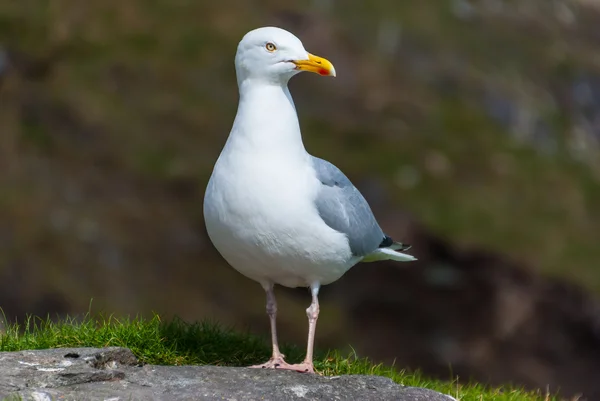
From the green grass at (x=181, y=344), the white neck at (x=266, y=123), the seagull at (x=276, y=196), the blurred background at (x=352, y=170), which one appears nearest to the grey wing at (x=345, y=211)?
the seagull at (x=276, y=196)

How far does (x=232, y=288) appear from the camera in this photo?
1419cm

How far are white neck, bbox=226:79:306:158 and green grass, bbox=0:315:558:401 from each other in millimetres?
1635

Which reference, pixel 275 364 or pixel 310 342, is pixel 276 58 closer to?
pixel 310 342

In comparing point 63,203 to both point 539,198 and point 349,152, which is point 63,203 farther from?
point 539,198

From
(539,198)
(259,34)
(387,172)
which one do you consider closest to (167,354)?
(259,34)

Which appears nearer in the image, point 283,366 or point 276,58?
point 276,58

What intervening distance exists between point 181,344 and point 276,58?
7.65 ft

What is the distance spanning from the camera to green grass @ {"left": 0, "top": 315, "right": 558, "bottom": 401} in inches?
287

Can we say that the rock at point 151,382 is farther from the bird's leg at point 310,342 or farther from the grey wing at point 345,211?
the grey wing at point 345,211

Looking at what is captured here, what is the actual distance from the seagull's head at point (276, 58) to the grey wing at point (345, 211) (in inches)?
27.3

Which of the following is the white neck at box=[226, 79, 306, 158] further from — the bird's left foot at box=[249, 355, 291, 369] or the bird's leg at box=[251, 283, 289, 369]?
the bird's left foot at box=[249, 355, 291, 369]

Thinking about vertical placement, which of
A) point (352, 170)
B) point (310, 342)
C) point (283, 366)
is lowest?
point (283, 366)

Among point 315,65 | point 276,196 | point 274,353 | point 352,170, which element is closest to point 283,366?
point 274,353

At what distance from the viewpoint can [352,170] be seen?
15359 millimetres
